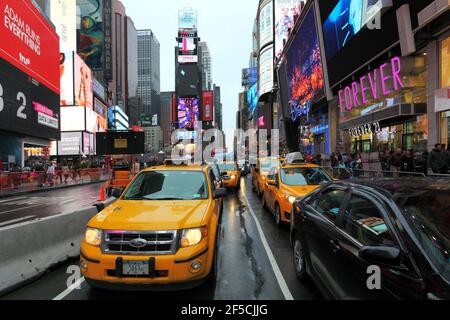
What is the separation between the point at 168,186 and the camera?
5781 mm

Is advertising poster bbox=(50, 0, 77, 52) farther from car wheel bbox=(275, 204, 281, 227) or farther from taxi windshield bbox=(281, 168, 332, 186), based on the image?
car wheel bbox=(275, 204, 281, 227)

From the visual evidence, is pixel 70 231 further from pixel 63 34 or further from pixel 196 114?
pixel 196 114

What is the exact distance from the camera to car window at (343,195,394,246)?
289cm

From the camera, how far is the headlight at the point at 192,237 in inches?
159

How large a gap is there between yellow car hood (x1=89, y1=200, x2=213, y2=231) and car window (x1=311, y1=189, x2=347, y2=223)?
5.04 ft

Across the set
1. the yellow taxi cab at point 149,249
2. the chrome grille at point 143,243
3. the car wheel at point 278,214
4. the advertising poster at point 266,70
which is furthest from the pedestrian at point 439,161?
the advertising poster at point 266,70

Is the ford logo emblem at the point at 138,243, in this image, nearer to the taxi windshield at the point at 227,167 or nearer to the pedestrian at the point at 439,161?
the pedestrian at the point at 439,161

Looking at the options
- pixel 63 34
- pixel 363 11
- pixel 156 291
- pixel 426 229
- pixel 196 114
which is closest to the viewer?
pixel 426 229

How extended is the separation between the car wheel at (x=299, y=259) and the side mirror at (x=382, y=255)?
1.92m

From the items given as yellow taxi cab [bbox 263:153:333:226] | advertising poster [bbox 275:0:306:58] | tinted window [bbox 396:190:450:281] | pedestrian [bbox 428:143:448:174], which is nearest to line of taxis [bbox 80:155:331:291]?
tinted window [bbox 396:190:450:281]
